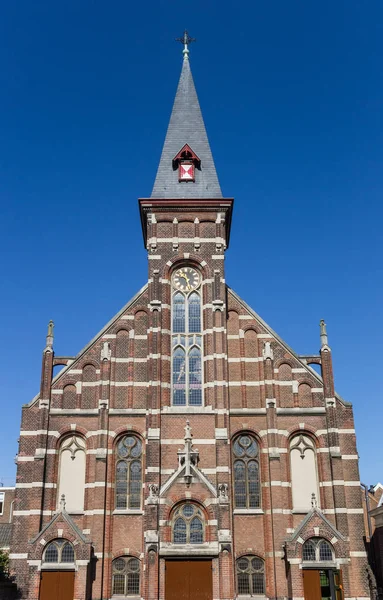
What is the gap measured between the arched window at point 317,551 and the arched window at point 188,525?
5088 millimetres

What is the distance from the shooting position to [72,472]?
33.4 metres

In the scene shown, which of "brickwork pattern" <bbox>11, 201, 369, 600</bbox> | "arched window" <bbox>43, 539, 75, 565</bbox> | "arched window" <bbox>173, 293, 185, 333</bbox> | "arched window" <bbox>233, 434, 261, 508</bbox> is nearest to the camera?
"arched window" <bbox>43, 539, 75, 565</bbox>

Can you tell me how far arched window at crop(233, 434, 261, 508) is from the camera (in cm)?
3294

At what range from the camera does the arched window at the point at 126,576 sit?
31.2 metres

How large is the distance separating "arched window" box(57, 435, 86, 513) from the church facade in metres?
0.06

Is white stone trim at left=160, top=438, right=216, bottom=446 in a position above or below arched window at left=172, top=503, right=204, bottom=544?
above

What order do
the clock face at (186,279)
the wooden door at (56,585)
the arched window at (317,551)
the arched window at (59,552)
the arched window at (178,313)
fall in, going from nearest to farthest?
the wooden door at (56,585) < the arched window at (59,552) < the arched window at (317,551) < the arched window at (178,313) < the clock face at (186,279)

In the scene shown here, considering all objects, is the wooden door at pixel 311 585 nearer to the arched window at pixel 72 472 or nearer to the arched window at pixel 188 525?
the arched window at pixel 188 525

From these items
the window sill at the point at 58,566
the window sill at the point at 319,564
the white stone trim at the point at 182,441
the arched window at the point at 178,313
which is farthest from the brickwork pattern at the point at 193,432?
the arched window at the point at 178,313

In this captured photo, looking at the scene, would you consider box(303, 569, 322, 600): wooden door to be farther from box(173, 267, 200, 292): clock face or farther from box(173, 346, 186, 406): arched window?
box(173, 267, 200, 292): clock face

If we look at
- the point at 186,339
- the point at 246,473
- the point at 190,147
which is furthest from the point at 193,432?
the point at 190,147

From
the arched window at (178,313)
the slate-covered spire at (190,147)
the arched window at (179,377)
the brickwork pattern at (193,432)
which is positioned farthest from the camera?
the slate-covered spire at (190,147)

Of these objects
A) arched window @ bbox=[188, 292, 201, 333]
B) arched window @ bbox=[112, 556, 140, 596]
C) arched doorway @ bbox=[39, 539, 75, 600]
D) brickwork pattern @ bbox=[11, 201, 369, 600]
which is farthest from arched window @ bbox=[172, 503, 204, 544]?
arched window @ bbox=[188, 292, 201, 333]

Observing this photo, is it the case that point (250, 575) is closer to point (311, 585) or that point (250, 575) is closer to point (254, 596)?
point (254, 596)
